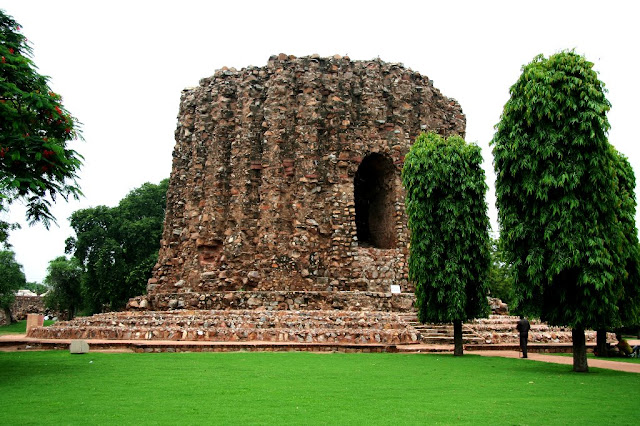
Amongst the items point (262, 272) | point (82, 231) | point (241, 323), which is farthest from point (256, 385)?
point (82, 231)

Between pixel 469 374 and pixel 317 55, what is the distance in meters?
15.4

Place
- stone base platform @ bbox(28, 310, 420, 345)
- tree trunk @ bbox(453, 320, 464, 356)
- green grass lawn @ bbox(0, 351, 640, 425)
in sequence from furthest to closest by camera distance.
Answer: stone base platform @ bbox(28, 310, 420, 345)
tree trunk @ bbox(453, 320, 464, 356)
green grass lawn @ bbox(0, 351, 640, 425)

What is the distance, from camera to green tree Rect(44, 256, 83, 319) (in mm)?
45625

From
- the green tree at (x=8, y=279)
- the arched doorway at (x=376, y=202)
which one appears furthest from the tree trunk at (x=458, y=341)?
the green tree at (x=8, y=279)

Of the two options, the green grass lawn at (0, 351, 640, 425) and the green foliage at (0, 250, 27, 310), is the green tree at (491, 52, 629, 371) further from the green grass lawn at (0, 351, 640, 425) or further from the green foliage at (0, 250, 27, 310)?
the green foliage at (0, 250, 27, 310)

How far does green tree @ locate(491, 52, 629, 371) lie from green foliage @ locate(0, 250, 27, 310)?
4242 cm

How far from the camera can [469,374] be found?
9914mm

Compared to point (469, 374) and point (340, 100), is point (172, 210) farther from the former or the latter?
point (469, 374)

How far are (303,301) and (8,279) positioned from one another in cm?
3581

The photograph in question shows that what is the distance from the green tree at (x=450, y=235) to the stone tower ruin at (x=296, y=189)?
181 inches

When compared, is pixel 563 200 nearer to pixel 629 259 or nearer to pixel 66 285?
pixel 629 259

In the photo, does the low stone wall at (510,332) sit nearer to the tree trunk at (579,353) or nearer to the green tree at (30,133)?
the tree trunk at (579,353)

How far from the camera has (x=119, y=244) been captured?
37.8m

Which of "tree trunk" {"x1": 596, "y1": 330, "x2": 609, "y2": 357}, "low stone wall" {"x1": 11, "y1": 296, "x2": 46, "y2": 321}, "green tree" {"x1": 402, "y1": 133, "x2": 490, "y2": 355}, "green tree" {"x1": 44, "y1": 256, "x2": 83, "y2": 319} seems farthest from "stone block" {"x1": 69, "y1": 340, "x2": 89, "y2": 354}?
"low stone wall" {"x1": 11, "y1": 296, "x2": 46, "y2": 321}
